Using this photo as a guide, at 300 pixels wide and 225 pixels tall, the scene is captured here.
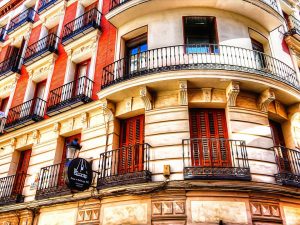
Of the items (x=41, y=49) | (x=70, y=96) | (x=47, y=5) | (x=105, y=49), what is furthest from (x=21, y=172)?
(x=47, y=5)

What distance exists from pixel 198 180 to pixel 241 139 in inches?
85.4

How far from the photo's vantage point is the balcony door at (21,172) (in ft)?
44.0

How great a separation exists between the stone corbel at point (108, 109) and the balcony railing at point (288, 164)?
5.94m

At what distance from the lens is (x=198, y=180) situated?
8.65 meters

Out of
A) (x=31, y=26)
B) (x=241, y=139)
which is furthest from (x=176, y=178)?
(x=31, y=26)

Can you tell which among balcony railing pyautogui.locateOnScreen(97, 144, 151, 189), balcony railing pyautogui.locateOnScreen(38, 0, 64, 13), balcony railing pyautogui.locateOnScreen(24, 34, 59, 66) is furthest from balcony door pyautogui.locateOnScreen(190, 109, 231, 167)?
balcony railing pyautogui.locateOnScreen(38, 0, 64, 13)

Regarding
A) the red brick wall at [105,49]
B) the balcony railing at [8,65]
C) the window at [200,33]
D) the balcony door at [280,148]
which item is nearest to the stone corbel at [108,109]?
the red brick wall at [105,49]

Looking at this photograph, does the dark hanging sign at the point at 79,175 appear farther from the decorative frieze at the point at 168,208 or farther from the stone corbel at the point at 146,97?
the stone corbel at the point at 146,97

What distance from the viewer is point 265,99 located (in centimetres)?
1030

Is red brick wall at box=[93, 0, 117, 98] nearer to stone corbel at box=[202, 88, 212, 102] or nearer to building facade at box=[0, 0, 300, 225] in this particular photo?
building facade at box=[0, 0, 300, 225]

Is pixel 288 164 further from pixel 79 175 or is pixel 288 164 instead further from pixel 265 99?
pixel 79 175

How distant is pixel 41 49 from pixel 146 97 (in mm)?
8958

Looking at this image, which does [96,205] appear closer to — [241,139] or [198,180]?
[198,180]

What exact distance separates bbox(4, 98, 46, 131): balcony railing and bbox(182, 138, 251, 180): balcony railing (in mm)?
7764
